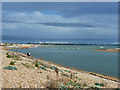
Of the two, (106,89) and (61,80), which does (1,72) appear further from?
(106,89)

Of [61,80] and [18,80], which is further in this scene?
[61,80]

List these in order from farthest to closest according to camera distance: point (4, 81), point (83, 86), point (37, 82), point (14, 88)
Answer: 1. point (83, 86)
2. point (37, 82)
3. point (4, 81)
4. point (14, 88)

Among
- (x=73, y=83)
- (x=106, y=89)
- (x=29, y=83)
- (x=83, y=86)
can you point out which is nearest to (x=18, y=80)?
(x=29, y=83)

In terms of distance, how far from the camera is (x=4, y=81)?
25.6ft

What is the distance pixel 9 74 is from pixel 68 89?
3.80 m

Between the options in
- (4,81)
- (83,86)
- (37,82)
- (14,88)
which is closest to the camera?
(14,88)

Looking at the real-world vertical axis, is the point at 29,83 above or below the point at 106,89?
above

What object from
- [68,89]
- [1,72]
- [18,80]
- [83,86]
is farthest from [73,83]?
[1,72]

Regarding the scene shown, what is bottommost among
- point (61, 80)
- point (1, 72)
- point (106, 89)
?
point (106, 89)

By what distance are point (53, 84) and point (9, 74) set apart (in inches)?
118

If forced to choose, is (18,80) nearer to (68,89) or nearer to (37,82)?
(37,82)

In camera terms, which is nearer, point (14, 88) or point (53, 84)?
point (14, 88)

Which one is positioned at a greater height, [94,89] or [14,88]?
[14,88]

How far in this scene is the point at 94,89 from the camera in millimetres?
8750
